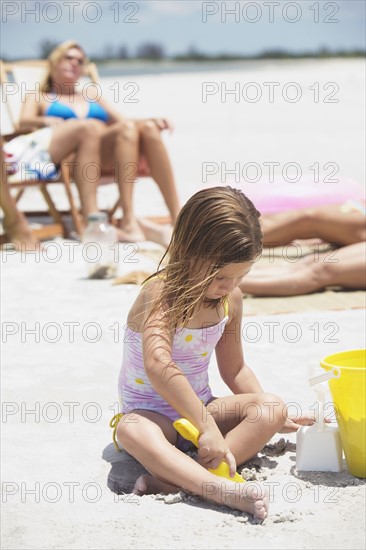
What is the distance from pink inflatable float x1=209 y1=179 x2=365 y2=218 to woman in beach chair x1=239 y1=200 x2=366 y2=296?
0.55m

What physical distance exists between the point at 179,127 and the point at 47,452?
493 inches

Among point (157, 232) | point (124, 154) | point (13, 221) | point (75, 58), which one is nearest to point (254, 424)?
point (157, 232)

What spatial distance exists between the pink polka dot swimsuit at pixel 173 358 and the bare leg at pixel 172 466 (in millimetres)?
47

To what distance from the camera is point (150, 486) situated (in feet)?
8.70

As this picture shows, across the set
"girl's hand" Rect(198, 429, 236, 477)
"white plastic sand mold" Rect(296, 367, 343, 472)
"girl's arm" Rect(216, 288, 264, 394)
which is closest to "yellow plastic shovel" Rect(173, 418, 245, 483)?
"girl's hand" Rect(198, 429, 236, 477)

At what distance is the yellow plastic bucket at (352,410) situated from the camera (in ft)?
8.58

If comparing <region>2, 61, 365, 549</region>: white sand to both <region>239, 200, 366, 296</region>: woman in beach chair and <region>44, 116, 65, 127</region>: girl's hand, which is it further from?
<region>44, 116, 65, 127</region>: girl's hand

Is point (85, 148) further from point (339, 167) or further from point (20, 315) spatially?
point (339, 167)

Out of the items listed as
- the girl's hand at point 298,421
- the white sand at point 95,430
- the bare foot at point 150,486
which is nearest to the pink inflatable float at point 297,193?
the white sand at point 95,430

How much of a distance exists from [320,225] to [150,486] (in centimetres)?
307

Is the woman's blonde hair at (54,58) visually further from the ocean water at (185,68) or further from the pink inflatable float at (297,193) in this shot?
the ocean water at (185,68)

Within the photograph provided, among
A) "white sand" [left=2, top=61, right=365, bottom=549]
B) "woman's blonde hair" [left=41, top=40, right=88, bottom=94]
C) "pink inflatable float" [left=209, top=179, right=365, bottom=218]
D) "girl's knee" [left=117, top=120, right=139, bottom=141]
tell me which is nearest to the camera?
"white sand" [left=2, top=61, right=365, bottom=549]

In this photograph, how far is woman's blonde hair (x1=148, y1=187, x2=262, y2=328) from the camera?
2615mm

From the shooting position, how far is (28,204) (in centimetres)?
897
